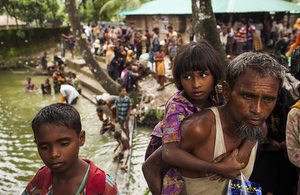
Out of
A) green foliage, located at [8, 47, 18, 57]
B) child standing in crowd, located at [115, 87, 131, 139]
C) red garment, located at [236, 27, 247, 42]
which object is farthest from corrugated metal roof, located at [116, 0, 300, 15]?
green foliage, located at [8, 47, 18, 57]

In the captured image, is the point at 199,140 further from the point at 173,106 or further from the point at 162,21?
the point at 162,21

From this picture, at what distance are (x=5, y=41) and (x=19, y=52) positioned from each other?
1274 millimetres

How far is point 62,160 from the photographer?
158 cm

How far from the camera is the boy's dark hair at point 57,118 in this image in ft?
5.23

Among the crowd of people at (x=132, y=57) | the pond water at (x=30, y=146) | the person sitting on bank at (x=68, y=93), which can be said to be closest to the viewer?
the pond water at (x=30, y=146)

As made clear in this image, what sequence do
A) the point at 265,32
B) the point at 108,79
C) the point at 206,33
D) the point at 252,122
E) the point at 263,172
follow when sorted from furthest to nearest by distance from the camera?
the point at 265,32 < the point at 108,79 < the point at 206,33 < the point at 263,172 < the point at 252,122

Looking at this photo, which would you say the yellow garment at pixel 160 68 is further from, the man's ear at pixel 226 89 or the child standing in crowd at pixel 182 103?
the man's ear at pixel 226 89

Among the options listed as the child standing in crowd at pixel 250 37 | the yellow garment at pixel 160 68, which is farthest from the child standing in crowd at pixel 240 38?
the yellow garment at pixel 160 68

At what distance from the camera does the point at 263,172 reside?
3.04 m

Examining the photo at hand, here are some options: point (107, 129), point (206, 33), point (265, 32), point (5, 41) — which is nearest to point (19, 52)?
point (5, 41)

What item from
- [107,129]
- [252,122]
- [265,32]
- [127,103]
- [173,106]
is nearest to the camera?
[252,122]

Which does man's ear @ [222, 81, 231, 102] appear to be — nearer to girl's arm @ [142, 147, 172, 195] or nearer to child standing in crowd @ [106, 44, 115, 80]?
girl's arm @ [142, 147, 172, 195]

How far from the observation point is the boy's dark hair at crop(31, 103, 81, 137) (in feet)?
5.23

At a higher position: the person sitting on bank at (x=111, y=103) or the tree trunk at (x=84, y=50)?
the tree trunk at (x=84, y=50)
